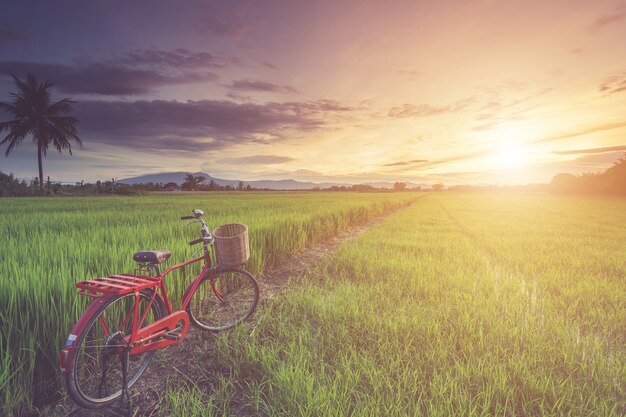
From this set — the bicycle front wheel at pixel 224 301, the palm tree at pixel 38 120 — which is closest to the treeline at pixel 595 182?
the bicycle front wheel at pixel 224 301

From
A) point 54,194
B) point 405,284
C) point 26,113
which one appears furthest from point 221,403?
point 26,113

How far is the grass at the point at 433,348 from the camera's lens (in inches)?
92.3

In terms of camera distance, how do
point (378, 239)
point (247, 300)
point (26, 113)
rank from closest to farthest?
point (247, 300) → point (378, 239) → point (26, 113)

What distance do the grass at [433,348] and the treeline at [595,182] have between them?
68738 mm

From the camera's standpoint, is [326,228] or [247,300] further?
[326,228]

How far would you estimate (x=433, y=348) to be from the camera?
122 inches

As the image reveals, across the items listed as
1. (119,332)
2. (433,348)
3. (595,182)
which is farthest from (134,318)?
(595,182)

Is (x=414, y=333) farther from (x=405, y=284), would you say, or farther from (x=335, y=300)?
(x=405, y=284)

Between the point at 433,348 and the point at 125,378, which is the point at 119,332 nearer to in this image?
the point at 125,378

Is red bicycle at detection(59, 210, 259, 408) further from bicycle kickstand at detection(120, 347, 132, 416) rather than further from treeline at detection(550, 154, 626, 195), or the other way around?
treeline at detection(550, 154, 626, 195)

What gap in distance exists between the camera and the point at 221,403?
96.2 inches

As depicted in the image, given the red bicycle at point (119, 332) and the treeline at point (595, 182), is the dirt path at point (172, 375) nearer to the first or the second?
the red bicycle at point (119, 332)

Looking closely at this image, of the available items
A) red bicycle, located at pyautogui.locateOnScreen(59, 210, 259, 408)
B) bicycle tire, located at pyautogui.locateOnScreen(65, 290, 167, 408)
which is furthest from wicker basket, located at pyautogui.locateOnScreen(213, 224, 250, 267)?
bicycle tire, located at pyautogui.locateOnScreen(65, 290, 167, 408)

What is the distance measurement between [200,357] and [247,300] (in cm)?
153
